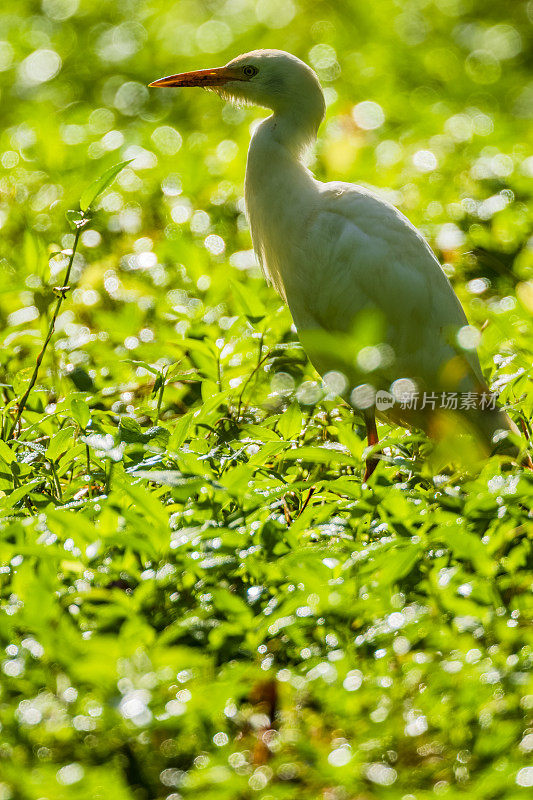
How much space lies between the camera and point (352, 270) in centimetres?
342

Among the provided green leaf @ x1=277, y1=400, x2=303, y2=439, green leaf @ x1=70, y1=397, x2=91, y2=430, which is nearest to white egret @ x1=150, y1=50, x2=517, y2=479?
green leaf @ x1=277, y1=400, x2=303, y2=439

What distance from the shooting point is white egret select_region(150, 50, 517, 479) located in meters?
3.44

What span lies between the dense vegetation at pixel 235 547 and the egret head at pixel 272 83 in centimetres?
68

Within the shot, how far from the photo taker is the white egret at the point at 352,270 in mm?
3439

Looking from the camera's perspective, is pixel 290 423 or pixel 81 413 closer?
pixel 81 413

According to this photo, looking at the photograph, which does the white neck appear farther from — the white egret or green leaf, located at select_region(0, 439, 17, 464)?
green leaf, located at select_region(0, 439, 17, 464)

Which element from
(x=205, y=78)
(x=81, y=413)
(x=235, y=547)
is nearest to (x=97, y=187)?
(x=81, y=413)

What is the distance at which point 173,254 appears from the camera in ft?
14.2

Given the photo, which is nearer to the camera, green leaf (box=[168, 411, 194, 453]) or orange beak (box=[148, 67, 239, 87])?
green leaf (box=[168, 411, 194, 453])

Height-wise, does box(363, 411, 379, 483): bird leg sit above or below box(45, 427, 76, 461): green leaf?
below

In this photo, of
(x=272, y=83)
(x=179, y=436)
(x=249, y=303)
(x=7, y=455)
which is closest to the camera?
(x=179, y=436)

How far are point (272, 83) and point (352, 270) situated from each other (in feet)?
2.66

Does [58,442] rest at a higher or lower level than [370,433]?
higher

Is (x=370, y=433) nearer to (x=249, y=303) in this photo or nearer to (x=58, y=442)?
(x=249, y=303)
